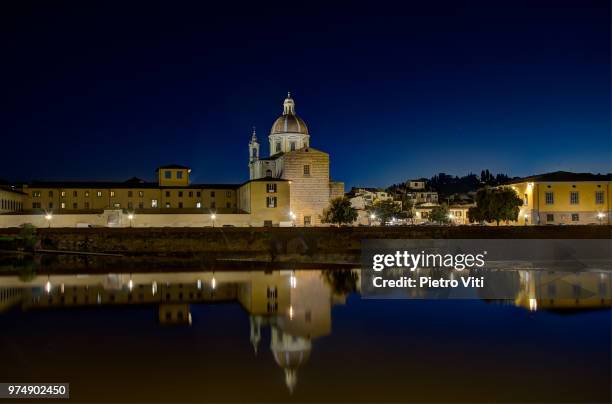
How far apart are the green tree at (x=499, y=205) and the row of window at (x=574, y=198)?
8.23ft

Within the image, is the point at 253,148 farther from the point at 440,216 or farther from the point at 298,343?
the point at 298,343

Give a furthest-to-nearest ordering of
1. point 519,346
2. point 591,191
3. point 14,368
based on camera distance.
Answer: point 591,191 < point 519,346 < point 14,368

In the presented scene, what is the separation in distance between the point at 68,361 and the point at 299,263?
86.5 feet

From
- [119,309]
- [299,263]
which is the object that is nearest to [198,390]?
[119,309]

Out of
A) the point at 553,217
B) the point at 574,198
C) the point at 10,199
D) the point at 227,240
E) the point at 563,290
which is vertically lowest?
the point at 563,290

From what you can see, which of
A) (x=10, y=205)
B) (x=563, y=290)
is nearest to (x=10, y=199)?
(x=10, y=205)

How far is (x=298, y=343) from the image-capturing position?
67.8 feet

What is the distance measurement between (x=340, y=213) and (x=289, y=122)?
56.2 feet

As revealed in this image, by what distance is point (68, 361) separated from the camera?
1819cm

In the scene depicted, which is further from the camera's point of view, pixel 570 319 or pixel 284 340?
pixel 570 319

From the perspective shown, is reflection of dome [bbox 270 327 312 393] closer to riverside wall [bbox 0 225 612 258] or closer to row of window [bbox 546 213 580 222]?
riverside wall [bbox 0 225 612 258]

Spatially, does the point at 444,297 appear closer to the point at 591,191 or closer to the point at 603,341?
the point at 603,341

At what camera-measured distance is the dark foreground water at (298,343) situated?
15.7m

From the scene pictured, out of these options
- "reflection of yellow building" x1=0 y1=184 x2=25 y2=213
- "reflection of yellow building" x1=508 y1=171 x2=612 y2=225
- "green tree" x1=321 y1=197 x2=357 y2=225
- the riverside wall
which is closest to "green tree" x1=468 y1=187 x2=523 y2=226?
"reflection of yellow building" x1=508 y1=171 x2=612 y2=225
